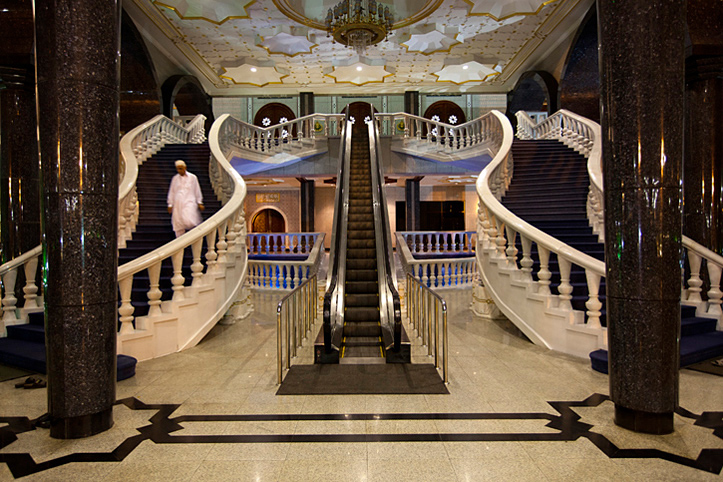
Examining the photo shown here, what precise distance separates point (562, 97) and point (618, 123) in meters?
12.7

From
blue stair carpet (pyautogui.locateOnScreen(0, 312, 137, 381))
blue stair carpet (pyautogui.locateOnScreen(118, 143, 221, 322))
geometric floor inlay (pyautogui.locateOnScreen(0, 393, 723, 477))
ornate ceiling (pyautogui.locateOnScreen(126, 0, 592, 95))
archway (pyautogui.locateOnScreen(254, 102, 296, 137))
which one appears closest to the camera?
geometric floor inlay (pyautogui.locateOnScreen(0, 393, 723, 477))

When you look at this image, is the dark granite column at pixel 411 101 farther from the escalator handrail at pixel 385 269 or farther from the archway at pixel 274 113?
the escalator handrail at pixel 385 269

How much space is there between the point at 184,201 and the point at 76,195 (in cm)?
320

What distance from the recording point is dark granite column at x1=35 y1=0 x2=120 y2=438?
2566 millimetres

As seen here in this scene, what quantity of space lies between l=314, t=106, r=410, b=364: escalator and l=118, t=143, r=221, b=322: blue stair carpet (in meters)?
2.03

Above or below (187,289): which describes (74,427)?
below

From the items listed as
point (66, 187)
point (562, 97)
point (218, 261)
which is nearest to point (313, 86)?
point (562, 97)

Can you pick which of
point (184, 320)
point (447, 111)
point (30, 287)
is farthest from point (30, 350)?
point (447, 111)

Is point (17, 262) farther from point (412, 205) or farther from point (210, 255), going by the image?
point (412, 205)

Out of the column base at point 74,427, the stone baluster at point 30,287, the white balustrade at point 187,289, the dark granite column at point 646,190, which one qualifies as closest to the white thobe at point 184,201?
the white balustrade at point 187,289

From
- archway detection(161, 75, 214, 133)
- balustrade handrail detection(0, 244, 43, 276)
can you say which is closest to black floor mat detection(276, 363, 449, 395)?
balustrade handrail detection(0, 244, 43, 276)

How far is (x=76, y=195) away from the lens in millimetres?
2598

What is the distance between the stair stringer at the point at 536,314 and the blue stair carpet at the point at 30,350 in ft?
13.5

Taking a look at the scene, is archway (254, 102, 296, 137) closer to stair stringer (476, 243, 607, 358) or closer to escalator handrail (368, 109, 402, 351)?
escalator handrail (368, 109, 402, 351)
